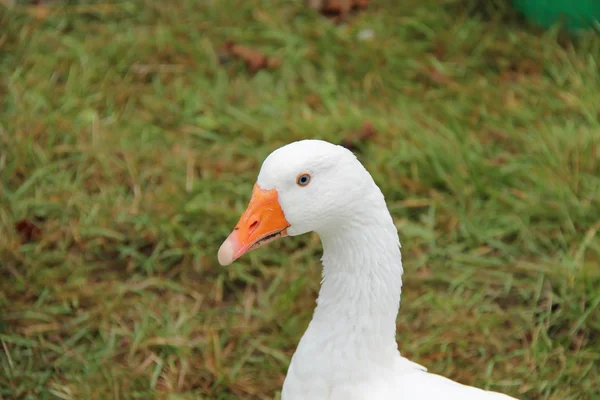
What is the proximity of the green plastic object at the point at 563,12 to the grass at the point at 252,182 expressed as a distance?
0.07 m

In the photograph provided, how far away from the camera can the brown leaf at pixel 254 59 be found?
4.54 m

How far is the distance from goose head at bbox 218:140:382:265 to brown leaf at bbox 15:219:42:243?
5.60 ft

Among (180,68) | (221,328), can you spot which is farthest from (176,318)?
(180,68)

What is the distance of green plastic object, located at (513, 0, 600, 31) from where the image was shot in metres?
4.43

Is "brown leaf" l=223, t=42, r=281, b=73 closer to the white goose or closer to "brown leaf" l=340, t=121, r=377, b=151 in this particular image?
"brown leaf" l=340, t=121, r=377, b=151

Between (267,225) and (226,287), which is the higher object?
(267,225)

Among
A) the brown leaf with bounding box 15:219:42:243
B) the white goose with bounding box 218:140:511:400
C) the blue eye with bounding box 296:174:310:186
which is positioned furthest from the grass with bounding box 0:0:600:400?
the blue eye with bounding box 296:174:310:186

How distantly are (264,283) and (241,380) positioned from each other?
552 mm

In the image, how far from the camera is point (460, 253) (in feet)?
11.3

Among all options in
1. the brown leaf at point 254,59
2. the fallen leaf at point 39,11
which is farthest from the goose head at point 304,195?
the fallen leaf at point 39,11

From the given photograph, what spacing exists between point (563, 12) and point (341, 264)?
2.94 m

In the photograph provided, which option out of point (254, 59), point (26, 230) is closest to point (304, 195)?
point (26, 230)

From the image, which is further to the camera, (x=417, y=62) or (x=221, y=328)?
(x=417, y=62)

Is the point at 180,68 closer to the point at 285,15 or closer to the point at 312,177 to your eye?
the point at 285,15
